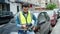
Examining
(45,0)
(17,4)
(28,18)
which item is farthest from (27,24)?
(45,0)

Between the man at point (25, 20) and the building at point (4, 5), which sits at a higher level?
the man at point (25, 20)

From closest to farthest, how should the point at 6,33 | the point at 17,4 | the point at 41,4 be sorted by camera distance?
the point at 6,33 → the point at 17,4 → the point at 41,4

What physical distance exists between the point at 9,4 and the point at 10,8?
80cm

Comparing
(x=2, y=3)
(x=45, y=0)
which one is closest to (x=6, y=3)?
(x=2, y=3)

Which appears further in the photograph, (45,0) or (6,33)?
(45,0)

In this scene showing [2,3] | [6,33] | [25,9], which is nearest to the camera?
[25,9]

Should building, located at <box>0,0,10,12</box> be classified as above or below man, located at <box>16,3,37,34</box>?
below

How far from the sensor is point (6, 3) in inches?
1464

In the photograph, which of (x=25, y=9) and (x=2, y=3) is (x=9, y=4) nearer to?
(x=2, y=3)

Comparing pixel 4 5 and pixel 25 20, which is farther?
pixel 4 5

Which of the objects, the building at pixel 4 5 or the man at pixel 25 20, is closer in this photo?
the man at pixel 25 20

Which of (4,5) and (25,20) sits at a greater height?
(25,20)

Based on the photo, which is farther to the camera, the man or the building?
the building

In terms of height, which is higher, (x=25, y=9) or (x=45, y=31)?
(x=25, y=9)
